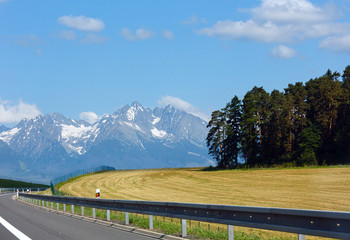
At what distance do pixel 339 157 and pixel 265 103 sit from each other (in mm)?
24957

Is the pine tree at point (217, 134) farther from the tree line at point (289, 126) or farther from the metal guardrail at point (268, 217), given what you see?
the metal guardrail at point (268, 217)

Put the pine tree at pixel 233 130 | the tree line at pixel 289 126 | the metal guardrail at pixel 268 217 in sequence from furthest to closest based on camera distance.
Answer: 1. the pine tree at pixel 233 130
2. the tree line at pixel 289 126
3. the metal guardrail at pixel 268 217

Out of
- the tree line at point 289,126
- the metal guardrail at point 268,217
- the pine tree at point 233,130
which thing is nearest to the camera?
the metal guardrail at point 268,217

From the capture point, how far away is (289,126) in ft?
239

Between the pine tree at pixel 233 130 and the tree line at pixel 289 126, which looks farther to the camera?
the pine tree at pixel 233 130

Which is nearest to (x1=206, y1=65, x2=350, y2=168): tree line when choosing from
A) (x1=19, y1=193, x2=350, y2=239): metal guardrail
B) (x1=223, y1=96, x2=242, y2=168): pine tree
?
(x1=223, y1=96, x2=242, y2=168): pine tree

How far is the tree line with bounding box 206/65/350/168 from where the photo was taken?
66938 mm

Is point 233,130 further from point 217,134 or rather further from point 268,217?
point 268,217

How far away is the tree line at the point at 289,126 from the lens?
220 feet

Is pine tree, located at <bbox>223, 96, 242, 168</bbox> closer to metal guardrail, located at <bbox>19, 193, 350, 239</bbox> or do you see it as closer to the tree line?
the tree line

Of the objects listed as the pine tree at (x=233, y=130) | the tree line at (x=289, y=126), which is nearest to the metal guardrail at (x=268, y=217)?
the tree line at (x=289, y=126)

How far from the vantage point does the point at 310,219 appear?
27.6 ft

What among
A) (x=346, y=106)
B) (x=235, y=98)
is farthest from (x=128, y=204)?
(x=235, y=98)

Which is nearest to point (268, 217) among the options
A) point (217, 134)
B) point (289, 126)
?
point (289, 126)
